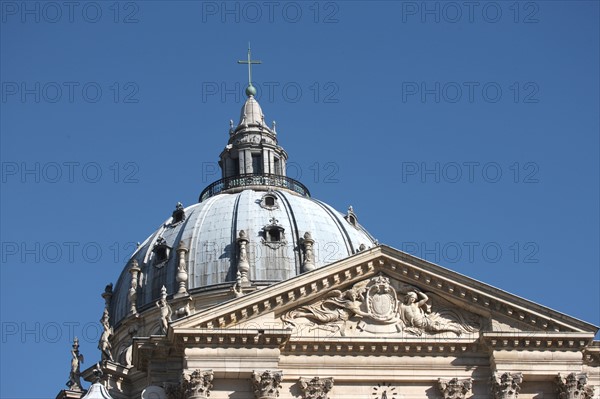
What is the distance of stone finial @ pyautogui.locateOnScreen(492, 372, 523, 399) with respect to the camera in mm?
57562

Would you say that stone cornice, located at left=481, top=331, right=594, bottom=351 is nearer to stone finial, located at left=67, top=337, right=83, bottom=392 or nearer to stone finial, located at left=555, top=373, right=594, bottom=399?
stone finial, located at left=555, top=373, right=594, bottom=399

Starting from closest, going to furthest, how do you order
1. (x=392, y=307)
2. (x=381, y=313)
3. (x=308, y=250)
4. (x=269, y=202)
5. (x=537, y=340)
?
(x=537, y=340)
(x=381, y=313)
(x=392, y=307)
(x=308, y=250)
(x=269, y=202)

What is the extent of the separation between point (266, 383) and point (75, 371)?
1843 cm

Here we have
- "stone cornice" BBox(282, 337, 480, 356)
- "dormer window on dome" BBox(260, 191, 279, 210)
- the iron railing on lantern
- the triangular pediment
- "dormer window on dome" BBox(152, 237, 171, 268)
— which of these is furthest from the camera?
the iron railing on lantern

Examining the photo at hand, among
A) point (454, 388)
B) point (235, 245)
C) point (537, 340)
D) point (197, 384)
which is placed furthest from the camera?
point (235, 245)

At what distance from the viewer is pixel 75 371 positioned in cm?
7294

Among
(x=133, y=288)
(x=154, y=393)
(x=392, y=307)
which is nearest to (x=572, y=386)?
(x=392, y=307)

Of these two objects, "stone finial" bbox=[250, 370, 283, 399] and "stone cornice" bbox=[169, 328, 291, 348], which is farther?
"stone cornice" bbox=[169, 328, 291, 348]

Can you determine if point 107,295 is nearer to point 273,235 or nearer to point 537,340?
point 273,235

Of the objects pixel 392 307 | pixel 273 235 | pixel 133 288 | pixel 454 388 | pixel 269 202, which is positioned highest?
pixel 269 202

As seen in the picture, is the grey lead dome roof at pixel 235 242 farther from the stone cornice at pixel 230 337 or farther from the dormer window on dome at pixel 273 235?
the stone cornice at pixel 230 337

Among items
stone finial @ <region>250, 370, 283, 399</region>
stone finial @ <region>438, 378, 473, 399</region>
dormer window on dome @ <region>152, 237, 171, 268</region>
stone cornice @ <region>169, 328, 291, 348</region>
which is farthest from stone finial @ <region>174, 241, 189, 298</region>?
stone finial @ <region>438, 378, 473, 399</region>

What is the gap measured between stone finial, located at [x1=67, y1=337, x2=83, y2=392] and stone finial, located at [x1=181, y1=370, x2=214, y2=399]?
16.0m

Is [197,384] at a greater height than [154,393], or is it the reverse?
[154,393]
